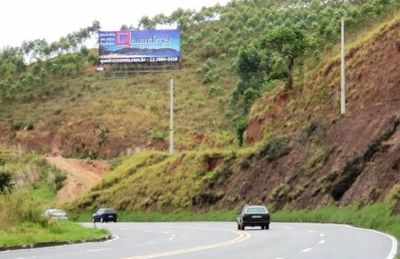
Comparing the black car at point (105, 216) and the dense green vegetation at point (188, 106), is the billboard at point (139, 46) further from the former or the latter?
the black car at point (105, 216)

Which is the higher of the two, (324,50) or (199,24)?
(199,24)

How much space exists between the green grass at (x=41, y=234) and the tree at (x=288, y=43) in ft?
110

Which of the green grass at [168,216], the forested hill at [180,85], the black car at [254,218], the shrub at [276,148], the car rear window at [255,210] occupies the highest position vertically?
the forested hill at [180,85]

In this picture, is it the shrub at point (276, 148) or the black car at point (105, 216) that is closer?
the shrub at point (276, 148)

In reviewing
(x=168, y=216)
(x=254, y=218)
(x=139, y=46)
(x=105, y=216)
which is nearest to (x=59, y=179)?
(x=105, y=216)

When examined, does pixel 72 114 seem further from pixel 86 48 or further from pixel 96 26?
pixel 96 26

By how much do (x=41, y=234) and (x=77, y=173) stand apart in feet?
190

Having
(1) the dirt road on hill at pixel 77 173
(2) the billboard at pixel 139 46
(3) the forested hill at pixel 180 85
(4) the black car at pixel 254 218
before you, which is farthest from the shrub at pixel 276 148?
(2) the billboard at pixel 139 46

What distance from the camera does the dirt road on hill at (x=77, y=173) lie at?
88188mm

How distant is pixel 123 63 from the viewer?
4665 inches

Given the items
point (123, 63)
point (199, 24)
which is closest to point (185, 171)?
point (123, 63)

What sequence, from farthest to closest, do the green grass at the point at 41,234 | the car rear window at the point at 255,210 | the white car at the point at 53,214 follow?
the car rear window at the point at 255,210 < the white car at the point at 53,214 < the green grass at the point at 41,234

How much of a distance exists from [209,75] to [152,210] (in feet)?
162

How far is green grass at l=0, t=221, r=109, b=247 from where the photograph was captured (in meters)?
32.2
